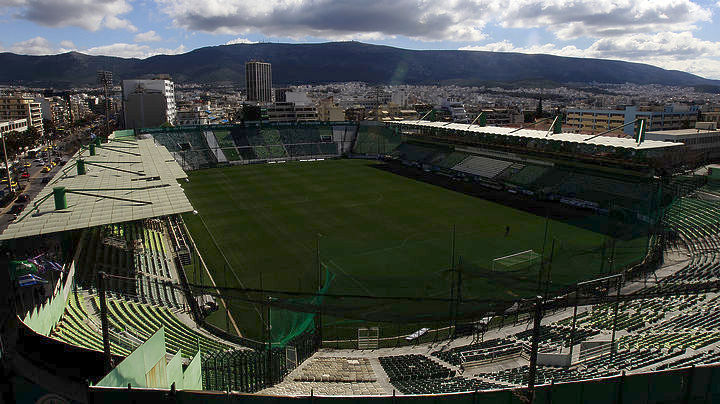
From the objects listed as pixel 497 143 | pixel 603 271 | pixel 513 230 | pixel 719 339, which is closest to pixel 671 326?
pixel 719 339

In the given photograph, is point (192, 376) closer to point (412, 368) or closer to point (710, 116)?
point (412, 368)

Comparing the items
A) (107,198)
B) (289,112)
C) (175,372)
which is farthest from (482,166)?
(289,112)

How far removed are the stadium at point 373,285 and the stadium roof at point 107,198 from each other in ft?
0.53

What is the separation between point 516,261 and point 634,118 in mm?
66488

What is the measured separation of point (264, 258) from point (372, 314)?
993 centimetres

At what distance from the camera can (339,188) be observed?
4234 centimetres

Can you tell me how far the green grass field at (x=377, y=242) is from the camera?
1880cm

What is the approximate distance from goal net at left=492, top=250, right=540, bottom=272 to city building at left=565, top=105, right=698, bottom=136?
61.5m

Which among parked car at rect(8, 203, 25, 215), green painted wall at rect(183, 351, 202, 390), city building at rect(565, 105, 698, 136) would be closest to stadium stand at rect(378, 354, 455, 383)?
green painted wall at rect(183, 351, 202, 390)

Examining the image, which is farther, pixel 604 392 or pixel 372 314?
pixel 372 314

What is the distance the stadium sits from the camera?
29.5 feet

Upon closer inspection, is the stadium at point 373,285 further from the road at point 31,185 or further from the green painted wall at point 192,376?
the road at point 31,185

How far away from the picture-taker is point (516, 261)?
22297 millimetres

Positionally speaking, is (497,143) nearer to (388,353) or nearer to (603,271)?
(603,271)
